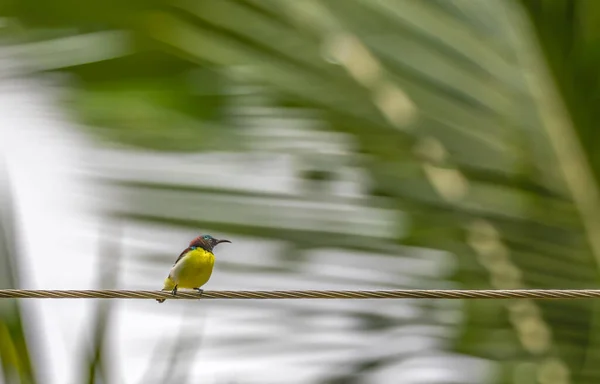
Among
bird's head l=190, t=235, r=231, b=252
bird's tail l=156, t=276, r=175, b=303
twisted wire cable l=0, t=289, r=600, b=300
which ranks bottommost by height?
twisted wire cable l=0, t=289, r=600, b=300

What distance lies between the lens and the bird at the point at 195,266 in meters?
1.75

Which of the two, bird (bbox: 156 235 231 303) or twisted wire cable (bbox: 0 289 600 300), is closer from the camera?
twisted wire cable (bbox: 0 289 600 300)

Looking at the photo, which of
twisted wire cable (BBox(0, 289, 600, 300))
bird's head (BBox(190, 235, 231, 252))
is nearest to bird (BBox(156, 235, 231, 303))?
bird's head (BBox(190, 235, 231, 252))

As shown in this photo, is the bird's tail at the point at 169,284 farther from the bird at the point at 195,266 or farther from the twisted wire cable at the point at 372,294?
the twisted wire cable at the point at 372,294

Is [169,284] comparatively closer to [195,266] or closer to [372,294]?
[195,266]

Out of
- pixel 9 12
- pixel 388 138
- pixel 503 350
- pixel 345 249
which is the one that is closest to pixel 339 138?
pixel 388 138

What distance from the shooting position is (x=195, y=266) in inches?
68.6

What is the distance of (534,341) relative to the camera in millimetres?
1670

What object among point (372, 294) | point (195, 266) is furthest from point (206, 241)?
point (372, 294)

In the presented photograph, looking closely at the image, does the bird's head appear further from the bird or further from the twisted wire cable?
the twisted wire cable

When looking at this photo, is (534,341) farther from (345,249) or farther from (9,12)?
(9,12)

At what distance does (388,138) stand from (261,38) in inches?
11.8

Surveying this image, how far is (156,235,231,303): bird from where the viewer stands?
1.75 m

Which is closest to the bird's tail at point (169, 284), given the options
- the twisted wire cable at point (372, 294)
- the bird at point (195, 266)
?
the bird at point (195, 266)
